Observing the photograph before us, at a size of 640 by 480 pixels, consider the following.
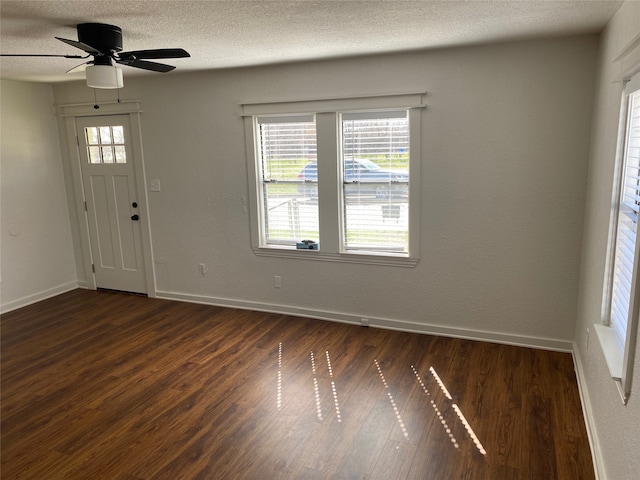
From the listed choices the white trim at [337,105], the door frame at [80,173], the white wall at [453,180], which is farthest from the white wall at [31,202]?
the white trim at [337,105]

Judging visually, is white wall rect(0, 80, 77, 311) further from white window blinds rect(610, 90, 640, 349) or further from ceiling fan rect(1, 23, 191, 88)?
white window blinds rect(610, 90, 640, 349)

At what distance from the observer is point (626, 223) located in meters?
2.23

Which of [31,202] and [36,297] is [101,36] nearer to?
[31,202]

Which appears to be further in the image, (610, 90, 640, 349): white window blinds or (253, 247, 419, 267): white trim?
(253, 247, 419, 267): white trim

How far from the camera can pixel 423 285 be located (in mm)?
4082

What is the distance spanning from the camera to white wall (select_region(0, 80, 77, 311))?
493 centimetres

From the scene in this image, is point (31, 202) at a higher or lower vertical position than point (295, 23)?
lower

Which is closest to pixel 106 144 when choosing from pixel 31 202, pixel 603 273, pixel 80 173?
pixel 80 173

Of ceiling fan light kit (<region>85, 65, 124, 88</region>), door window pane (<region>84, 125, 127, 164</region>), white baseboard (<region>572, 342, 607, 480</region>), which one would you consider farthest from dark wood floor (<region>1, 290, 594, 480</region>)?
ceiling fan light kit (<region>85, 65, 124, 88</region>)

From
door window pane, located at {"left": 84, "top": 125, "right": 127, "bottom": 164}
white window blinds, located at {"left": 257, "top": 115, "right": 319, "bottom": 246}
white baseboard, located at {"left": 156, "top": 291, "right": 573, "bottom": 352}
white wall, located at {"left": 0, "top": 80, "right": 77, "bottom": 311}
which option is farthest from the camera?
door window pane, located at {"left": 84, "top": 125, "right": 127, "bottom": 164}

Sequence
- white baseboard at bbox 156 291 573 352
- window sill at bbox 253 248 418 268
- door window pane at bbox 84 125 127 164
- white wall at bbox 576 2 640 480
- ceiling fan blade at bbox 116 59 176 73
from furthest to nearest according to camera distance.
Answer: door window pane at bbox 84 125 127 164 < window sill at bbox 253 248 418 268 < white baseboard at bbox 156 291 573 352 < ceiling fan blade at bbox 116 59 176 73 < white wall at bbox 576 2 640 480

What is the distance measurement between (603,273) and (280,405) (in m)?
2.09

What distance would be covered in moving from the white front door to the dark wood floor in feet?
3.63

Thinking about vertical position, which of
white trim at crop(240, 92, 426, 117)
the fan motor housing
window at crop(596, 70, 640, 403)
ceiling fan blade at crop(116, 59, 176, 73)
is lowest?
window at crop(596, 70, 640, 403)
